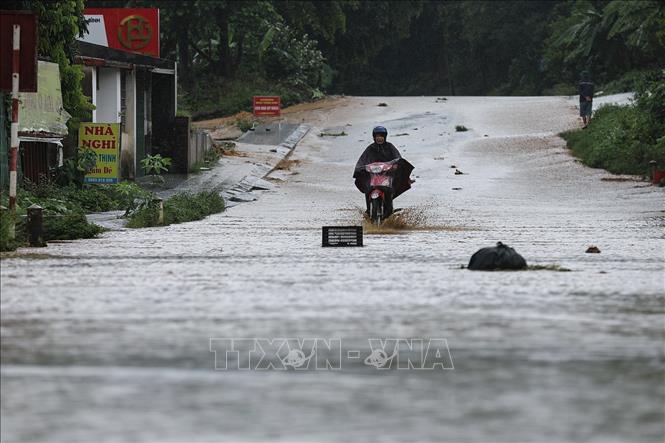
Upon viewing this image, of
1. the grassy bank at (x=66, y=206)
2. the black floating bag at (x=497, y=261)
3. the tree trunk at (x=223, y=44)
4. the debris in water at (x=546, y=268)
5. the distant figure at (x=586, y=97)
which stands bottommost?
the debris in water at (x=546, y=268)

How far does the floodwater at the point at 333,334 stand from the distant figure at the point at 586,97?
27055mm

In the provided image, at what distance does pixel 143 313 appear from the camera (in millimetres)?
11203

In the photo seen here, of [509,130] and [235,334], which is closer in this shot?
[235,334]

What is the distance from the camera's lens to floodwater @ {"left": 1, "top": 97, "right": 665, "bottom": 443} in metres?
7.17

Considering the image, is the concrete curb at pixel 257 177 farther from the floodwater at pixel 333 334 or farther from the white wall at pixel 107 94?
the floodwater at pixel 333 334

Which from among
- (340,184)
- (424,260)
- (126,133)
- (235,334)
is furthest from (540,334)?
(340,184)

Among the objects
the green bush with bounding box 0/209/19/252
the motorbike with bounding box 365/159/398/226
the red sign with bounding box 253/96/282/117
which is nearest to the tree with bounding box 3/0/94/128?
the motorbike with bounding box 365/159/398/226

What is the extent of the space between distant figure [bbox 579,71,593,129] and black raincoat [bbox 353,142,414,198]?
2599cm

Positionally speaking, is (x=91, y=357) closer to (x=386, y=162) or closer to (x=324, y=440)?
(x=324, y=440)

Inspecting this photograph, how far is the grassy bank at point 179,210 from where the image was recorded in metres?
24.6

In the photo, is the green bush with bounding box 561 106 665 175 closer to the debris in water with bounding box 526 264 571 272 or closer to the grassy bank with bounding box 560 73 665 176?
the grassy bank with bounding box 560 73 665 176

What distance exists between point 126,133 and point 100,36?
225 inches

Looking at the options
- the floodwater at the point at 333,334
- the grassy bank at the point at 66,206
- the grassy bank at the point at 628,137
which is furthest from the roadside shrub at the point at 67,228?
the grassy bank at the point at 628,137

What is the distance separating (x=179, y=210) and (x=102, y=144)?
2.59 meters
